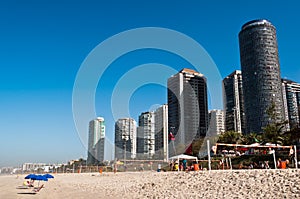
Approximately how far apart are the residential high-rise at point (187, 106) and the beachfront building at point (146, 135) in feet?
21.2

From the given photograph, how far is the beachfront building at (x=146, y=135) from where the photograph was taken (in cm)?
9319

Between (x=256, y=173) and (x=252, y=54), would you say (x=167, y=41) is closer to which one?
(x=256, y=173)

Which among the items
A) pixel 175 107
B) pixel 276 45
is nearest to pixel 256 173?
pixel 175 107

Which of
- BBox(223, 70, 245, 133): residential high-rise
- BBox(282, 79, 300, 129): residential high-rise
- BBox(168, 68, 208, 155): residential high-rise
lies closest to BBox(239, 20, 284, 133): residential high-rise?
BBox(223, 70, 245, 133): residential high-rise

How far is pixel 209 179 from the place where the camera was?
49.2ft

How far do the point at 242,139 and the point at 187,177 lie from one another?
136 feet

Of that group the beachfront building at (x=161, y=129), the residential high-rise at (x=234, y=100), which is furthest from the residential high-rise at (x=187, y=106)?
the residential high-rise at (x=234, y=100)

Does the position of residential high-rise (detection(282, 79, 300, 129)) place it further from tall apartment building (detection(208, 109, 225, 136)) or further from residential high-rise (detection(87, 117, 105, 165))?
residential high-rise (detection(87, 117, 105, 165))

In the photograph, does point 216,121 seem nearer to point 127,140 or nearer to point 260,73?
point 260,73

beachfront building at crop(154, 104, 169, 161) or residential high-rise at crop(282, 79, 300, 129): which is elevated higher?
residential high-rise at crop(282, 79, 300, 129)

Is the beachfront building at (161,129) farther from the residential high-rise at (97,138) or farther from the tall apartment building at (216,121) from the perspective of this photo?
the tall apartment building at (216,121)

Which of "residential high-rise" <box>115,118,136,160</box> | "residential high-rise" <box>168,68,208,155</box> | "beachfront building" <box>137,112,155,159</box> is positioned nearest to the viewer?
"residential high-rise" <box>115,118,136,160</box>

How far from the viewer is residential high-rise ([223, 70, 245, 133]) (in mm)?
100812

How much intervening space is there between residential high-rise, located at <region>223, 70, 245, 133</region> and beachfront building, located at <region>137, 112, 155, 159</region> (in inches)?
1070
